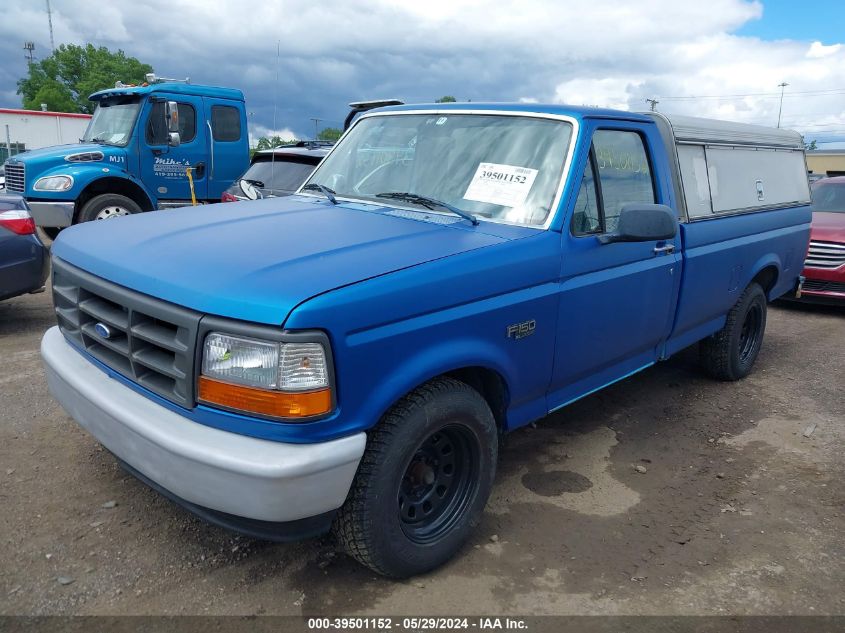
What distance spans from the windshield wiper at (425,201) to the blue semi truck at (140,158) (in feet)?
22.3

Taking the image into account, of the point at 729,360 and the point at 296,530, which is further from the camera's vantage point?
the point at 729,360

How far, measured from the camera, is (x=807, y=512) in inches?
139

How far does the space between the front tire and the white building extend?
3485 centimetres

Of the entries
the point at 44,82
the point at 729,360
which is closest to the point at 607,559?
the point at 729,360

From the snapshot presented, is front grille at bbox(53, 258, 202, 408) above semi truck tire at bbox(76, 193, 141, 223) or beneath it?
above

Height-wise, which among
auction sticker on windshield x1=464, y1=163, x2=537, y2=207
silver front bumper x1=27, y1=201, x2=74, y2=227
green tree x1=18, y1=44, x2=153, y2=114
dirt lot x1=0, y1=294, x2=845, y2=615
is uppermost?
green tree x1=18, y1=44, x2=153, y2=114

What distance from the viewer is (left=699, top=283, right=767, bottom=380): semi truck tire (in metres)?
5.22

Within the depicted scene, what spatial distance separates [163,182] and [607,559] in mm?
9186

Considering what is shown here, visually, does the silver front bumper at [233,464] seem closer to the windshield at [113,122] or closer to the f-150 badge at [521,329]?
the f-150 badge at [521,329]

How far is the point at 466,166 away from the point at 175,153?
26.3 ft

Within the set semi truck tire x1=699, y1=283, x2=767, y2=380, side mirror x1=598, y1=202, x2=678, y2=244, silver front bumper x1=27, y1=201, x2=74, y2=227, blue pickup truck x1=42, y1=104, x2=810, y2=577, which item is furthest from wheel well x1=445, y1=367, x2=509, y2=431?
silver front bumper x1=27, y1=201, x2=74, y2=227

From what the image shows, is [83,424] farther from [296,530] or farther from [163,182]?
[163,182]

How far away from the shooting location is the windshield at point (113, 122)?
394 inches

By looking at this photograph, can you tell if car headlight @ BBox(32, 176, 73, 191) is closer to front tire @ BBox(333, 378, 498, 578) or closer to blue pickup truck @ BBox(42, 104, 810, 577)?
blue pickup truck @ BBox(42, 104, 810, 577)
